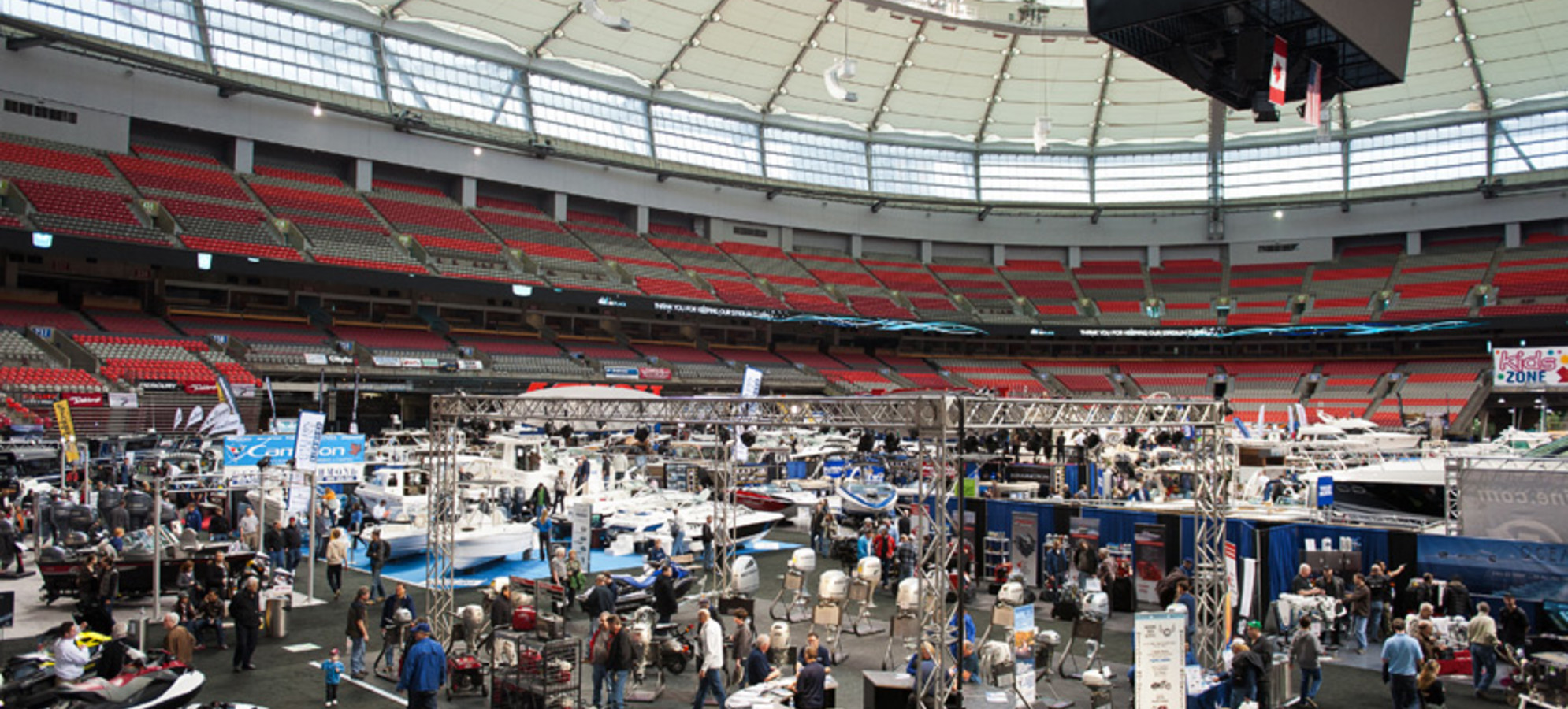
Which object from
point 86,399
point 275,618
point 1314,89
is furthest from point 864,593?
point 86,399

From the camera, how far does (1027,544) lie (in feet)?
70.6

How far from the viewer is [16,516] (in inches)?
864

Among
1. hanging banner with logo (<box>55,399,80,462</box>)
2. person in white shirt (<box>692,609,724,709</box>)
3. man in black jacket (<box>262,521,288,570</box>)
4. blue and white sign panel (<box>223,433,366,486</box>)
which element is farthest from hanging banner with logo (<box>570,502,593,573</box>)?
hanging banner with logo (<box>55,399,80,462</box>)

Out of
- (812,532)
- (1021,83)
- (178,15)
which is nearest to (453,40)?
(178,15)

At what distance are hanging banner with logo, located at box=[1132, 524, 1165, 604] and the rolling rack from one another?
12.0 meters

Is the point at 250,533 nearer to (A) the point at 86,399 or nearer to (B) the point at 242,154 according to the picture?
(A) the point at 86,399

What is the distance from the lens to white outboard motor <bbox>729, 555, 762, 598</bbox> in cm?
1777

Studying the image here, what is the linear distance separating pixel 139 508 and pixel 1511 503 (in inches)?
1117

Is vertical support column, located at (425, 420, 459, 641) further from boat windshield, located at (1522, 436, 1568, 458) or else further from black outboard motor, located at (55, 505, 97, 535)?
boat windshield, located at (1522, 436, 1568, 458)

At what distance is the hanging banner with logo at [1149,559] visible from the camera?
19359 millimetres

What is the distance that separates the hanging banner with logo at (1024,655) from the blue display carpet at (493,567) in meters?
10.9

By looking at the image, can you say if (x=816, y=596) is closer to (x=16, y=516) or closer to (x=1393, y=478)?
(x=1393, y=478)

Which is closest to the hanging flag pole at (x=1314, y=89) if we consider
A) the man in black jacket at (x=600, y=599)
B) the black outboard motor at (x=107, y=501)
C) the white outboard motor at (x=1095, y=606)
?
the white outboard motor at (x=1095, y=606)

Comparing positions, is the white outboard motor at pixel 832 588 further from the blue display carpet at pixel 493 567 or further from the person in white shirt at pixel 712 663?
the blue display carpet at pixel 493 567
